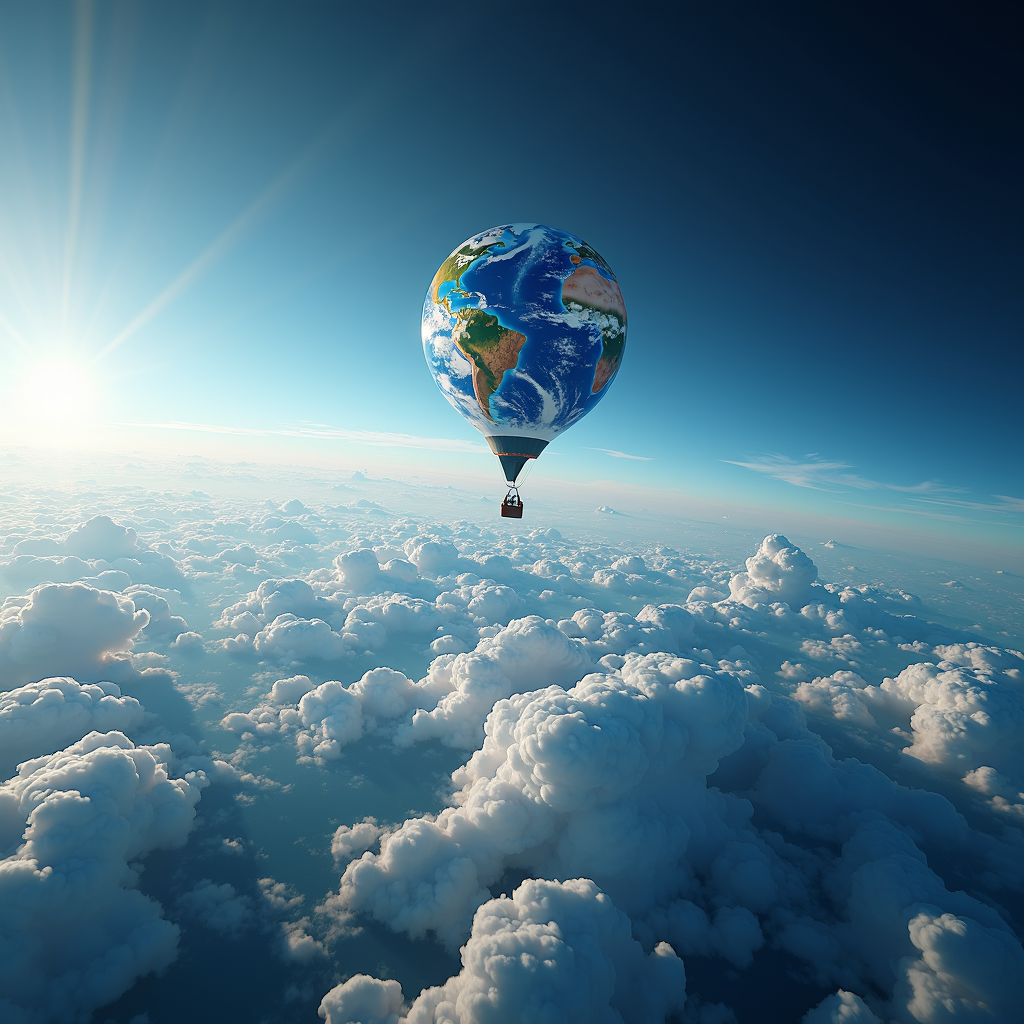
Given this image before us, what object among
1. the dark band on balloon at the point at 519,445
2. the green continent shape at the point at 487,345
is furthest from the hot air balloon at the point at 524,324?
the dark band on balloon at the point at 519,445

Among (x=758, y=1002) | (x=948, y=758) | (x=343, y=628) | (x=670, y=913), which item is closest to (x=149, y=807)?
(x=670, y=913)

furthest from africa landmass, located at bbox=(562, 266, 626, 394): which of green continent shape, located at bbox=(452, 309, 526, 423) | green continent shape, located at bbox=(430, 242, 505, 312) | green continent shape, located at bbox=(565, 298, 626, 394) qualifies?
green continent shape, located at bbox=(430, 242, 505, 312)

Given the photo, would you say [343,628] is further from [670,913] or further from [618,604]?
[618,604]

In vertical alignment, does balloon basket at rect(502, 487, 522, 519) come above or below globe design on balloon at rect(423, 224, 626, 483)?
below

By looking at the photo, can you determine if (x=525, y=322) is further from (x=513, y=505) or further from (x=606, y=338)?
(x=513, y=505)

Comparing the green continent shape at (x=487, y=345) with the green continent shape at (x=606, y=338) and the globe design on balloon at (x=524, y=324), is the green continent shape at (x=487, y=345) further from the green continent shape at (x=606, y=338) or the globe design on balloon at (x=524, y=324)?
the green continent shape at (x=606, y=338)

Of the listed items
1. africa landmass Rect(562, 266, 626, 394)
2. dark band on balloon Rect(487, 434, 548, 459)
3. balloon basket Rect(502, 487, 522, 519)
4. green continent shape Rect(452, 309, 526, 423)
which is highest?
africa landmass Rect(562, 266, 626, 394)

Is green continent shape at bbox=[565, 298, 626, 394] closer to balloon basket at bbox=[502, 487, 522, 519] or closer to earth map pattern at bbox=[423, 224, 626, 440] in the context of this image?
earth map pattern at bbox=[423, 224, 626, 440]
